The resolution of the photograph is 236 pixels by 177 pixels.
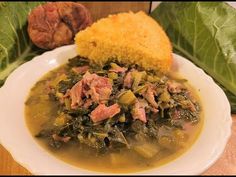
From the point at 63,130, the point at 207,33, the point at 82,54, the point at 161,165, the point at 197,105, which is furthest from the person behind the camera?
the point at 207,33

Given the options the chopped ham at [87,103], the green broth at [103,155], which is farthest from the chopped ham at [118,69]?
the green broth at [103,155]

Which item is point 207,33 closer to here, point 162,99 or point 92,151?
point 162,99

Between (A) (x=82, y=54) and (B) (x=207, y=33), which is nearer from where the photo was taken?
(A) (x=82, y=54)

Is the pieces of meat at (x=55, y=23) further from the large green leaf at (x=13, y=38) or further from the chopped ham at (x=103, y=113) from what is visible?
the chopped ham at (x=103, y=113)

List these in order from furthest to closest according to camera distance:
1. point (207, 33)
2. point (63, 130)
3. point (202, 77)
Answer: point (207, 33)
point (202, 77)
point (63, 130)

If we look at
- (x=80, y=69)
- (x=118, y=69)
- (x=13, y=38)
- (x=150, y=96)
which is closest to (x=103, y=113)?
(x=150, y=96)

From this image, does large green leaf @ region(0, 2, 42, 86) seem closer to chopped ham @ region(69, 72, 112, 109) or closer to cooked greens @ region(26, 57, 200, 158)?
cooked greens @ region(26, 57, 200, 158)

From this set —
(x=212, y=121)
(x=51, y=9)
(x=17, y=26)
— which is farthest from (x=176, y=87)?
(x=17, y=26)
